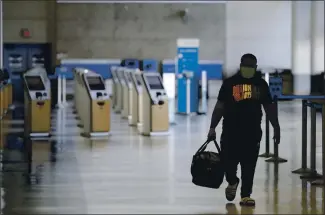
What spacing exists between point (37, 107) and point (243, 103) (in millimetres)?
8038

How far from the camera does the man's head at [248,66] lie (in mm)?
8062

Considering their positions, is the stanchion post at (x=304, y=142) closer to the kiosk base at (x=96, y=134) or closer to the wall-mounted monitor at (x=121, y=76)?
the kiosk base at (x=96, y=134)

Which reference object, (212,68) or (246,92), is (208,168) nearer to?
(246,92)

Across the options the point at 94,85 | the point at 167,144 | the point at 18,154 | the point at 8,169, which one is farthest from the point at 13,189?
the point at 94,85

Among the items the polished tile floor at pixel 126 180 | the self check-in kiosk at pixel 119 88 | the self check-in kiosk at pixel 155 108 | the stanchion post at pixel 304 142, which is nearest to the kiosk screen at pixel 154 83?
the self check-in kiosk at pixel 155 108

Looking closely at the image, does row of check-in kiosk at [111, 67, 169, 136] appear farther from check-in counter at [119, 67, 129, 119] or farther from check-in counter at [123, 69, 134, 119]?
check-in counter at [119, 67, 129, 119]

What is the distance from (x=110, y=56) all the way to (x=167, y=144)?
1776 cm

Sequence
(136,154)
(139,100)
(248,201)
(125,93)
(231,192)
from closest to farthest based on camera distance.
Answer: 1. (248,201)
2. (231,192)
3. (136,154)
4. (139,100)
5. (125,93)

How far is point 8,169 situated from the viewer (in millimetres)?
11148

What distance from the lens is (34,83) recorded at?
1584 centimetres

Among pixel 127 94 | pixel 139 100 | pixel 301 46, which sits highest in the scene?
pixel 301 46

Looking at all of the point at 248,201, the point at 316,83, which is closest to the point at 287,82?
the point at 316,83

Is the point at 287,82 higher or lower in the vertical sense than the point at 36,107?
higher

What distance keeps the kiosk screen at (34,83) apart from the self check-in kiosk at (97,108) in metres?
0.91
